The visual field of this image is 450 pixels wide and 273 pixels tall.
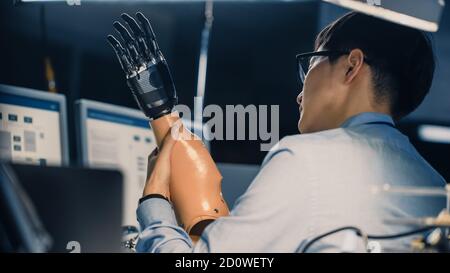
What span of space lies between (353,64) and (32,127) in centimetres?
86

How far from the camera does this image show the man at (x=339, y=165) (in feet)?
3.40

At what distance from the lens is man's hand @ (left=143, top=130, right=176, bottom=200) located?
1.28 m

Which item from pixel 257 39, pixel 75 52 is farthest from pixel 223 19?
pixel 75 52

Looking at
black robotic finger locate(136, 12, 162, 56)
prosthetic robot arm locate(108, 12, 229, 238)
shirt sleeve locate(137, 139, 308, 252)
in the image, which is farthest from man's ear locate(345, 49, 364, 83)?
black robotic finger locate(136, 12, 162, 56)

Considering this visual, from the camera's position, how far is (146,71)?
148cm

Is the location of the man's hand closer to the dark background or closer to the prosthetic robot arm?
the prosthetic robot arm

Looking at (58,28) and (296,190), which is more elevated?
(58,28)

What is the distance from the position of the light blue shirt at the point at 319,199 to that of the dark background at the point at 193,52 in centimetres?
149

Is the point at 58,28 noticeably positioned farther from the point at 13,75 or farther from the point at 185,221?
the point at 185,221

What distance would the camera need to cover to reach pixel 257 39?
11.3 feet

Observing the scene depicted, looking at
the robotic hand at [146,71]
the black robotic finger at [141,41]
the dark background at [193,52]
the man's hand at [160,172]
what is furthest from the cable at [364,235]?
the dark background at [193,52]

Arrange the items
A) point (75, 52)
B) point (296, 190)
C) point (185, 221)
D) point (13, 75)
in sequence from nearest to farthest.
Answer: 1. point (296, 190)
2. point (185, 221)
3. point (13, 75)
4. point (75, 52)

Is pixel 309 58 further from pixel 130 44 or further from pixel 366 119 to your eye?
pixel 130 44

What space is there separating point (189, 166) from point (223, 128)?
52 cm
